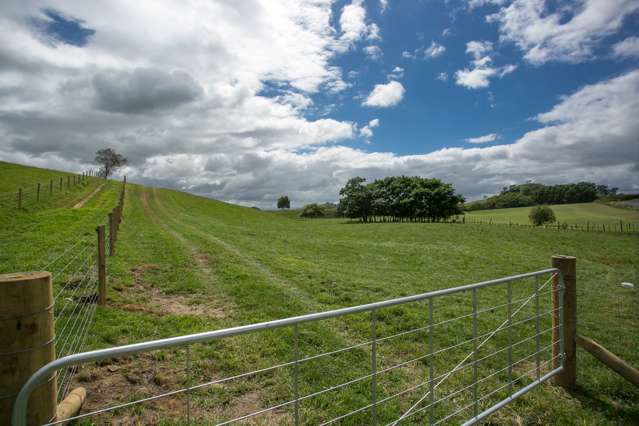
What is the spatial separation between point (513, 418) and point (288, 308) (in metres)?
5.15

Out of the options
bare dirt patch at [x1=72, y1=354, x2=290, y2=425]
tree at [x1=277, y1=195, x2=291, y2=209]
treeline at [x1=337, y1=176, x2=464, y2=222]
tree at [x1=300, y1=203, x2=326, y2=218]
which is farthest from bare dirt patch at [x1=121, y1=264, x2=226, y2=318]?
tree at [x1=277, y1=195, x2=291, y2=209]

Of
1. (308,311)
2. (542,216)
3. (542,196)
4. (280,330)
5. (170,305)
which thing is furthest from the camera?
(542,196)

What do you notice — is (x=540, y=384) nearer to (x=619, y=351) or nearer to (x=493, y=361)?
(x=493, y=361)

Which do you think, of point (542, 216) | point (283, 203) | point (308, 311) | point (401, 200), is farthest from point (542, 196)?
point (308, 311)

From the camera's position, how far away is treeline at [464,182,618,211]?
117 meters

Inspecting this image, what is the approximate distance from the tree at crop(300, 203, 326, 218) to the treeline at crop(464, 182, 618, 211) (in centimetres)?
5004

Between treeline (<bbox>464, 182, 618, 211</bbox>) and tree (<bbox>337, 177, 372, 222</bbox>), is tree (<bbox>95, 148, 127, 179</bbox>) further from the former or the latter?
treeline (<bbox>464, 182, 618, 211</bbox>)

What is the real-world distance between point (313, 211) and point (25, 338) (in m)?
112

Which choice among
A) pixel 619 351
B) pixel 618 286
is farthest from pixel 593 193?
pixel 619 351

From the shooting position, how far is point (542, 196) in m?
124

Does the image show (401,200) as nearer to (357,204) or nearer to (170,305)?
(357,204)

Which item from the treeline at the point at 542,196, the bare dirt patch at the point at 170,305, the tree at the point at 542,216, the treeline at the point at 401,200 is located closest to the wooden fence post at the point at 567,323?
the bare dirt patch at the point at 170,305

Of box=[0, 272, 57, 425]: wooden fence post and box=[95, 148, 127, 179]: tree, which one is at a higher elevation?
box=[95, 148, 127, 179]: tree

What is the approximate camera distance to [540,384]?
17.3 feet
